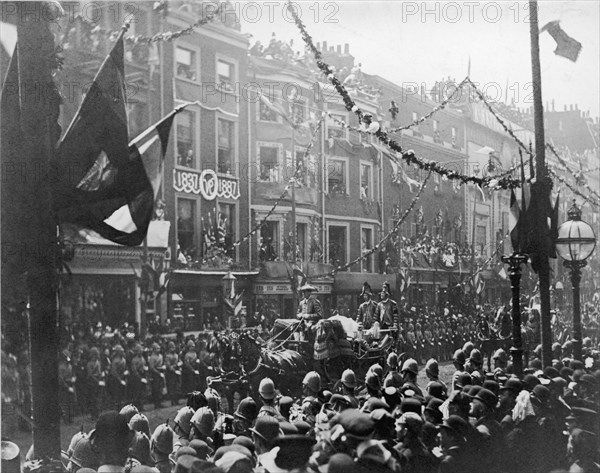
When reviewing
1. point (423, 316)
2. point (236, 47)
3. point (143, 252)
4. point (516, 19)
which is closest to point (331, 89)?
point (236, 47)

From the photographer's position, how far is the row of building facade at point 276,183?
8.52m

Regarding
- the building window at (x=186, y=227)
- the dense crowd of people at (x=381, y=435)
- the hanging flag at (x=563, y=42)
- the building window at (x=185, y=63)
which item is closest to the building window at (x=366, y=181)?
the building window at (x=186, y=227)

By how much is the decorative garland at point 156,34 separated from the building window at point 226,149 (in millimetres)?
1368

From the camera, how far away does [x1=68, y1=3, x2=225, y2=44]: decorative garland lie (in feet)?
25.9

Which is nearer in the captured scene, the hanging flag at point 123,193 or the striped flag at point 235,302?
the hanging flag at point 123,193

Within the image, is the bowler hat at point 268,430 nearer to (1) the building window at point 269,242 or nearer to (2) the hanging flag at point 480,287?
(1) the building window at point 269,242

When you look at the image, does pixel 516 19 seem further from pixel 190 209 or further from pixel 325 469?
pixel 325 469

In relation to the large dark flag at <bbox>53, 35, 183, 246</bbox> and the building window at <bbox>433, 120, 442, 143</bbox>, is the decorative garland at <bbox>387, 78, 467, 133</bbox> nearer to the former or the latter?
the building window at <bbox>433, 120, 442, 143</bbox>

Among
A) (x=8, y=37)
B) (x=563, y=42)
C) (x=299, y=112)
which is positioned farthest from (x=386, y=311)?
(x=8, y=37)

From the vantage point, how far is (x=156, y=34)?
8.21 meters

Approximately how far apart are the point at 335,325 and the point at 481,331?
328 cm

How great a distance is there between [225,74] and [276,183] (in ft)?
5.92

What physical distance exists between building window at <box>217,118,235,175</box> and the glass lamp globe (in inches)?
183

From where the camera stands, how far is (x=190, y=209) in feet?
30.3
